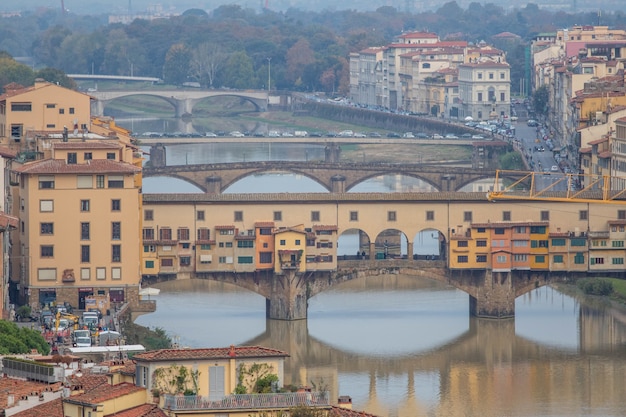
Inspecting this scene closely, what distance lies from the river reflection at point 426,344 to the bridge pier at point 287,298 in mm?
324

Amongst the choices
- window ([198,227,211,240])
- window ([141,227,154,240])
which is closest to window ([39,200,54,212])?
window ([141,227,154,240])

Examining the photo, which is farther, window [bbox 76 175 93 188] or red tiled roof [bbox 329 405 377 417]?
window [bbox 76 175 93 188]

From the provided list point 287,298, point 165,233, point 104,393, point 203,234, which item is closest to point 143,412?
point 104,393

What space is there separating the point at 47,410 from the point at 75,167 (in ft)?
74.2

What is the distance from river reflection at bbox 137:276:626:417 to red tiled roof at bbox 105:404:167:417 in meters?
14.1

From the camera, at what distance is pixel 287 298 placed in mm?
53969

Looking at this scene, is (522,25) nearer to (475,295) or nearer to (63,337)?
(475,295)

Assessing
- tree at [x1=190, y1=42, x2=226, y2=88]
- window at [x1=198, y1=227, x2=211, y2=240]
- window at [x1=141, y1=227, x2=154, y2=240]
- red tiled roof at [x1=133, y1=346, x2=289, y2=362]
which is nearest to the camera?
red tiled roof at [x1=133, y1=346, x2=289, y2=362]

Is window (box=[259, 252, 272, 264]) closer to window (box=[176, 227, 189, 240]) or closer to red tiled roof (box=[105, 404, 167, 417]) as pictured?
window (box=[176, 227, 189, 240])

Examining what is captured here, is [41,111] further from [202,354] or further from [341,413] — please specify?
[341,413]

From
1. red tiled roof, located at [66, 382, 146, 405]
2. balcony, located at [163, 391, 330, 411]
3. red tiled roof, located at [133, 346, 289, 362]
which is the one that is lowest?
balcony, located at [163, 391, 330, 411]

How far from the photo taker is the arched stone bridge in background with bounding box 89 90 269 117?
126m

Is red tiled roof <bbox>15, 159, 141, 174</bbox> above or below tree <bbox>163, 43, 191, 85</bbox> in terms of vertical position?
below

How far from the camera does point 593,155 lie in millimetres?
67375
